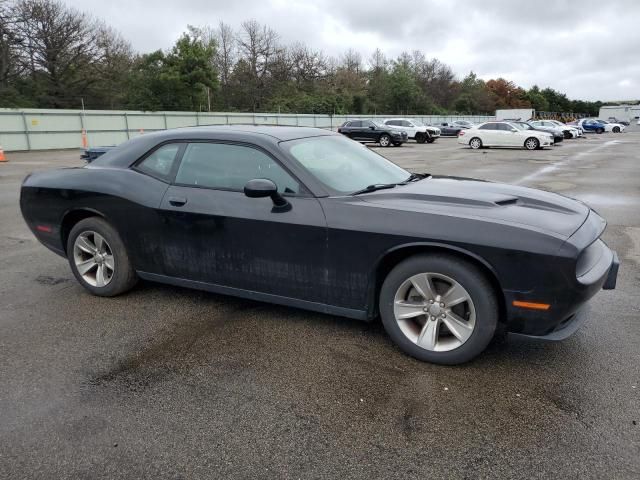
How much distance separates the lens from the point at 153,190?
157 inches

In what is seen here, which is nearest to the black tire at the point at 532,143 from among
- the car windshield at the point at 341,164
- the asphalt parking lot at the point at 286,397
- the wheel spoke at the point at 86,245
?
the asphalt parking lot at the point at 286,397

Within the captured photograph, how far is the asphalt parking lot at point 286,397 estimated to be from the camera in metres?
2.29

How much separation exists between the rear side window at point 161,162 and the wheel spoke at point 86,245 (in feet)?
2.76

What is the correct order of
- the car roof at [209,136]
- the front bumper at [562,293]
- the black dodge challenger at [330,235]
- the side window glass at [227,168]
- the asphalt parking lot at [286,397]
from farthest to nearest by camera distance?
1. the car roof at [209,136]
2. the side window glass at [227,168]
3. the black dodge challenger at [330,235]
4. the front bumper at [562,293]
5. the asphalt parking lot at [286,397]

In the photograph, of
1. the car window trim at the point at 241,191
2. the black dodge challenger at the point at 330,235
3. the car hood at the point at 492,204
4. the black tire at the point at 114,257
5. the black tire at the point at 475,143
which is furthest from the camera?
the black tire at the point at 475,143

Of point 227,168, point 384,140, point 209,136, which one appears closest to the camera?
point 227,168

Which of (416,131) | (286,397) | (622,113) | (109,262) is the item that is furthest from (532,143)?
(622,113)

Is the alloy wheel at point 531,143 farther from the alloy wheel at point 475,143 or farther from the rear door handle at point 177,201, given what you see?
the rear door handle at point 177,201

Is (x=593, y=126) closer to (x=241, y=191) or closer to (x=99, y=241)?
(x=241, y=191)

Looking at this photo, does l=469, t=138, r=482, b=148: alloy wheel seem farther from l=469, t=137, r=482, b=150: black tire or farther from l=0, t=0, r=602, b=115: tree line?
l=0, t=0, r=602, b=115: tree line

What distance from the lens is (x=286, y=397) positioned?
2.83 m

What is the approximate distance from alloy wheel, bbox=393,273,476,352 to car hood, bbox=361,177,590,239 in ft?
1.52

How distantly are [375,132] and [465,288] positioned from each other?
2780cm

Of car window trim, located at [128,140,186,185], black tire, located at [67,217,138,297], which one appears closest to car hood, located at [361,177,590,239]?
car window trim, located at [128,140,186,185]
